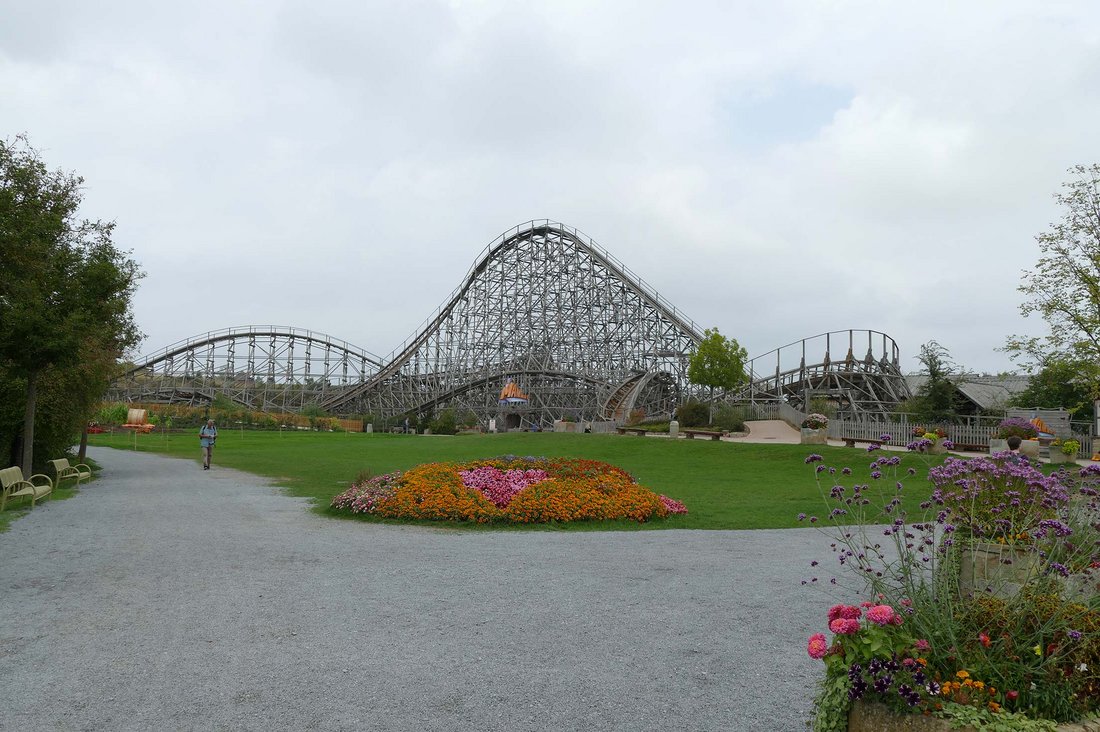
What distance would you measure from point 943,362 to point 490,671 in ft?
88.2

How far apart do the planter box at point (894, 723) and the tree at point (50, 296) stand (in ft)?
43.2

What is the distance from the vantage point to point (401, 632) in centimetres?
503

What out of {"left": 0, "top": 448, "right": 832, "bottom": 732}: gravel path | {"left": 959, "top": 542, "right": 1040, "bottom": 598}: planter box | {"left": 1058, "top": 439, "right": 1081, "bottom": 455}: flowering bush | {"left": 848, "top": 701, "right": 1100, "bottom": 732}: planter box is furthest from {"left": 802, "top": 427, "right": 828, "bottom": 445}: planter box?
{"left": 848, "top": 701, "right": 1100, "bottom": 732}: planter box

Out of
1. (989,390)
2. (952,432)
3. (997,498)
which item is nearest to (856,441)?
(952,432)

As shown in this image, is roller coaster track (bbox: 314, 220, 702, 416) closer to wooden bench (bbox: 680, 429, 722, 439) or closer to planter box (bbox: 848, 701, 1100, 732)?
wooden bench (bbox: 680, 429, 722, 439)

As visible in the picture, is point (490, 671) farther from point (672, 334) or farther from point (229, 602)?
point (672, 334)

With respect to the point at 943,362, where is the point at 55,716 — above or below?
below

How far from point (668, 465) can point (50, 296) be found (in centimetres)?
1651

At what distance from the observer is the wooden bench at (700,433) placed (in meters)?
27.8

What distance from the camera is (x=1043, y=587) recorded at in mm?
3334

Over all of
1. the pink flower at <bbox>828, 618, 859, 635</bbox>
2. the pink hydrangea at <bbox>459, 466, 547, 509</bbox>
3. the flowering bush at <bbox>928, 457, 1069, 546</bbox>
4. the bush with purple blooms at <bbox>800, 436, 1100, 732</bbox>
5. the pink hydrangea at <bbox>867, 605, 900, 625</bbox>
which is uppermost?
the flowering bush at <bbox>928, 457, 1069, 546</bbox>

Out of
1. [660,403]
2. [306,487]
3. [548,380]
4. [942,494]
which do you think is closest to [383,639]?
[942,494]

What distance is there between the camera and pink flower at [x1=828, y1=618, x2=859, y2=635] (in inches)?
111

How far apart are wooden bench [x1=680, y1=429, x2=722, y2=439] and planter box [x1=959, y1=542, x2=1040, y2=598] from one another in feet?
75.2
